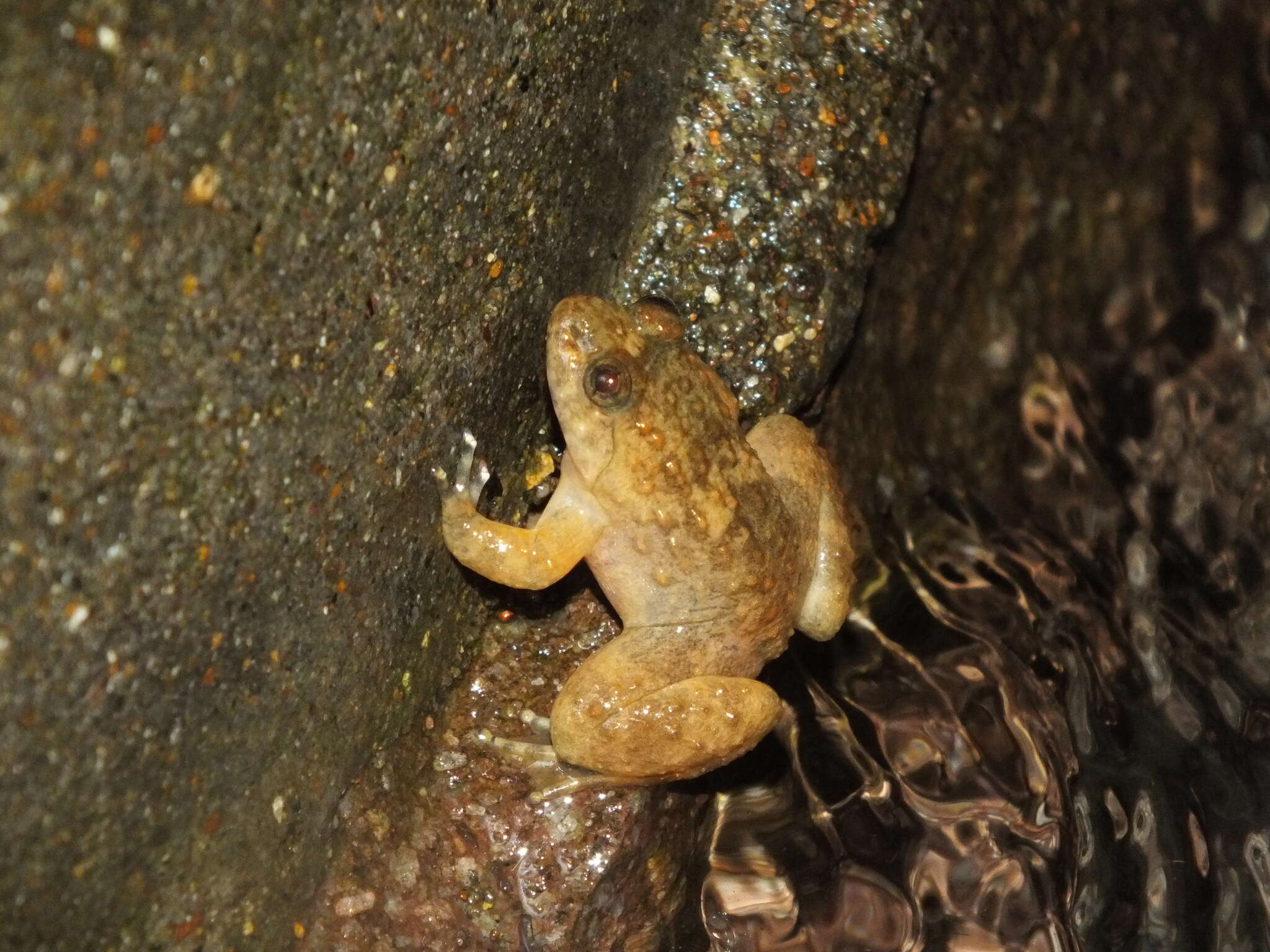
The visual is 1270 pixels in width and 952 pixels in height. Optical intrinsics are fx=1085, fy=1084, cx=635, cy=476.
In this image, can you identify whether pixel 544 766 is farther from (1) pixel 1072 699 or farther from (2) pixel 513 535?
(1) pixel 1072 699

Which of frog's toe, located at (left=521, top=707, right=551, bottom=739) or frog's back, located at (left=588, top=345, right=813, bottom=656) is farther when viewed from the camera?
frog's toe, located at (left=521, top=707, right=551, bottom=739)

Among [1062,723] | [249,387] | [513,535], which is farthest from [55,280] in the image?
[1062,723]

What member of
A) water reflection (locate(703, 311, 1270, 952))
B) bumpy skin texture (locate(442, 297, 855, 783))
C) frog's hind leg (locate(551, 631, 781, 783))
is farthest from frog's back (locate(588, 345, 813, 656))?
water reflection (locate(703, 311, 1270, 952))

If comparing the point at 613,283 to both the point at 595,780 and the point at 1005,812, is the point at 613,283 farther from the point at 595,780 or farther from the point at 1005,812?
the point at 1005,812

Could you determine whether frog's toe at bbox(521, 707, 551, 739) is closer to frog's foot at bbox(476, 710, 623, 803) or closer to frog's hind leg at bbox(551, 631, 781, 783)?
frog's foot at bbox(476, 710, 623, 803)

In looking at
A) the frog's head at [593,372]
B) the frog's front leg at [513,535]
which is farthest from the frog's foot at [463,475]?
the frog's head at [593,372]

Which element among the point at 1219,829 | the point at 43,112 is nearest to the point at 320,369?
the point at 43,112
